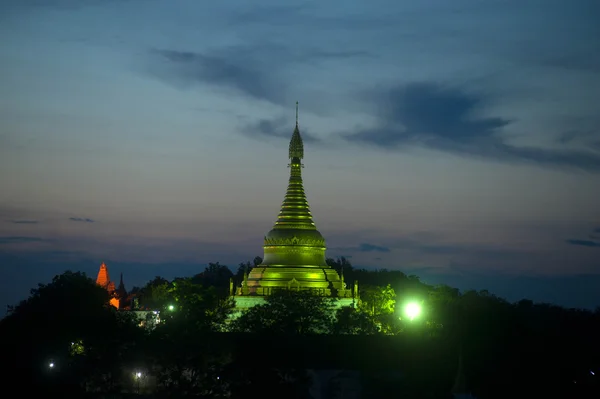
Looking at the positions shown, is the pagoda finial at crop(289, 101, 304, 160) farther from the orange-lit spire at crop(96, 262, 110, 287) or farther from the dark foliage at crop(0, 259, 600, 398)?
the orange-lit spire at crop(96, 262, 110, 287)

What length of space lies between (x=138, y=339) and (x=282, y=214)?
30866 mm

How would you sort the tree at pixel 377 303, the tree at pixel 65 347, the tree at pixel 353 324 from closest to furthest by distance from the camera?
the tree at pixel 65 347 → the tree at pixel 353 324 → the tree at pixel 377 303

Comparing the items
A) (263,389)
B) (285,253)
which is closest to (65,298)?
(285,253)

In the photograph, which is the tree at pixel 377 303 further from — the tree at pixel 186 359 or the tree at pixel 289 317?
the tree at pixel 186 359

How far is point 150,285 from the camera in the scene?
125188 millimetres

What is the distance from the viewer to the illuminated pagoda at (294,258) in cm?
7875

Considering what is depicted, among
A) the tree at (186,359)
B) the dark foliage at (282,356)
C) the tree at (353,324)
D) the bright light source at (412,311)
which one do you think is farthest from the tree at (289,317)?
the tree at (186,359)

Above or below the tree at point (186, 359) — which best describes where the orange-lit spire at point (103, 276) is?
above

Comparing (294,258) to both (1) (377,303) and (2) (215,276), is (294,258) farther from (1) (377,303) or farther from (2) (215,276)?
(2) (215,276)

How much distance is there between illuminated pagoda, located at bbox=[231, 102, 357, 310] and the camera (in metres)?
78.8

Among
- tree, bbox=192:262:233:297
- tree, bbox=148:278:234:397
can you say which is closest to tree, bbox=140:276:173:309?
tree, bbox=192:262:233:297

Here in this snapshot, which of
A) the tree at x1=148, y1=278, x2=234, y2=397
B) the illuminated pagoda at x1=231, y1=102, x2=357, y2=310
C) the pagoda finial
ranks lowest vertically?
the tree at x1=148, y1=278, x2=234, y2=397

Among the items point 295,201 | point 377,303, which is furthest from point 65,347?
point 295,201

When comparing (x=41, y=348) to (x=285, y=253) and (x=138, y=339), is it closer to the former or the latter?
(x=138, y=339)
